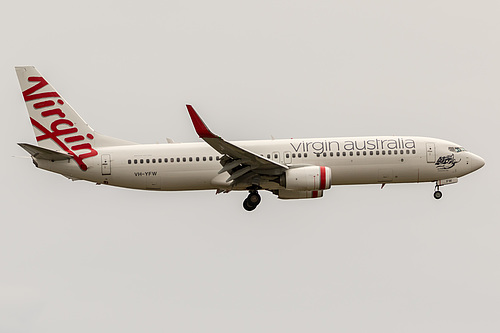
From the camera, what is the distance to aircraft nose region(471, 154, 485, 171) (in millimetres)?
59250

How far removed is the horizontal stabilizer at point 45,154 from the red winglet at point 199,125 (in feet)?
30.5

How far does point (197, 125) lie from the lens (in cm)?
5206

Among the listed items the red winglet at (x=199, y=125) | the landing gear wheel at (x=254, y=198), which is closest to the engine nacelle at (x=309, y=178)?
the landing gear wheel at (x=254, y=198)

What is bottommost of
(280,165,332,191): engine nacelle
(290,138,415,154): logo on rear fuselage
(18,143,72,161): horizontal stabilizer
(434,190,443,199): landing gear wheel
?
(434,190,443,199): landing gear wheel

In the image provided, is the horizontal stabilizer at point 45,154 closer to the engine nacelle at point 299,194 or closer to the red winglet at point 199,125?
the red winglet at point 199,125

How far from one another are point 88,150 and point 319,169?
532 inches

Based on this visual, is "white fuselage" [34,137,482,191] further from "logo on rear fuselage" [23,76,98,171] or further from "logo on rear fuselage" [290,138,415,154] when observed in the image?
"logo on rear fuselage" [23,76,98,171]

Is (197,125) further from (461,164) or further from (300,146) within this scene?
(461,164)

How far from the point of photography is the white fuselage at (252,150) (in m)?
57.0

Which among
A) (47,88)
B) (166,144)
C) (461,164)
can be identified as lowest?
(461,164)

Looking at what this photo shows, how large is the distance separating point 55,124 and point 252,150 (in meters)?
11.8

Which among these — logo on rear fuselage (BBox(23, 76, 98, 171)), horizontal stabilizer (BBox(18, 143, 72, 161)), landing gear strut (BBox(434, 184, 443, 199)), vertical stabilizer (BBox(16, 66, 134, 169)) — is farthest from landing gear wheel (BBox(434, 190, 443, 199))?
horizontal stabilizer (BBox(18, 143, 72, 161))

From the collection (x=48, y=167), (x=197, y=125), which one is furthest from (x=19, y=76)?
(x=197, y=125)

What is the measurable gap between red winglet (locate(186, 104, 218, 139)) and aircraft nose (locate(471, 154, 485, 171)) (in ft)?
54.0
